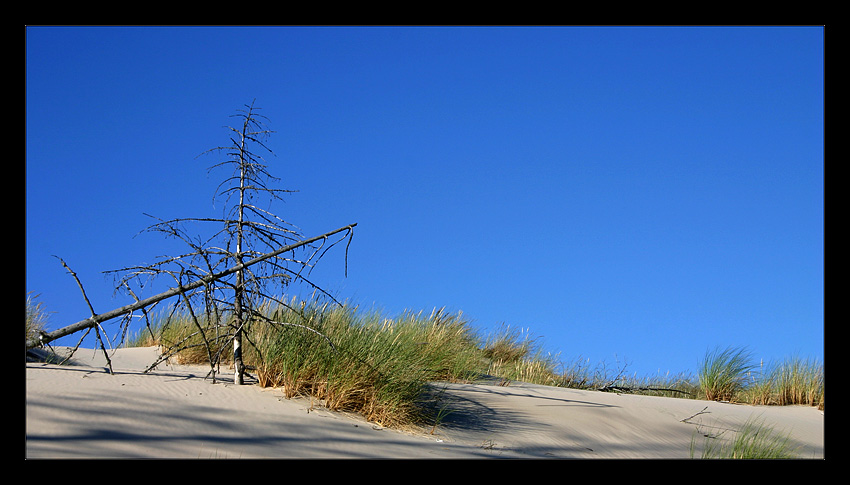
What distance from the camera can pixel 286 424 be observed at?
4.68 meters

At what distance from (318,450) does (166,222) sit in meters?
2.45

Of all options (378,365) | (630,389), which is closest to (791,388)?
(630,389)

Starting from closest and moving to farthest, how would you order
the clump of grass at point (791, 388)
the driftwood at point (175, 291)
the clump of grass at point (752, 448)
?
the driftwood at point (175, 291)
the clump of grass at point (752, 448)
the clump of grass at point (791, 388)

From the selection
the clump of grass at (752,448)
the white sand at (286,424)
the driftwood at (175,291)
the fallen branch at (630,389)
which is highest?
the driftwood at (175,291)

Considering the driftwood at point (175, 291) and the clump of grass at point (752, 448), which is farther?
the clump of grass at point (752, 448)

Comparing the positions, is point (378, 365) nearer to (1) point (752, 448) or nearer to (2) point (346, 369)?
(2) point (346, 369)

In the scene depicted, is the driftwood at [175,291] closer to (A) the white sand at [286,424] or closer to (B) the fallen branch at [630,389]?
(A) the white sand at [286,424]

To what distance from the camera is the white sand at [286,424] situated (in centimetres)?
404

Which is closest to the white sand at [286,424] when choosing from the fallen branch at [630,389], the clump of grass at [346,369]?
the clump of grass at [346,369]

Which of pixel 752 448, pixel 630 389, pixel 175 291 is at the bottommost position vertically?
pixel 630 389
